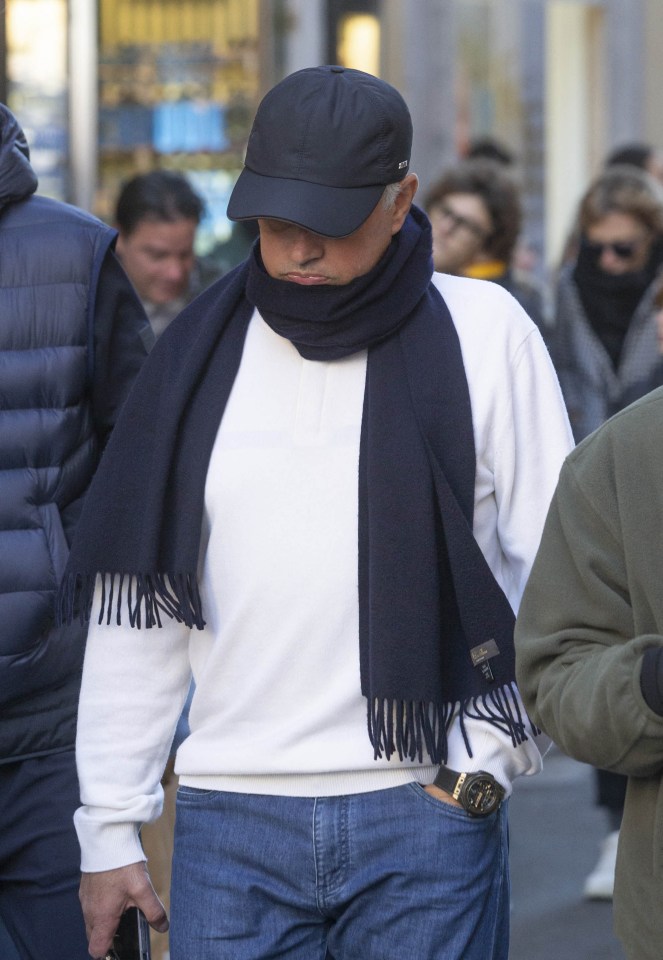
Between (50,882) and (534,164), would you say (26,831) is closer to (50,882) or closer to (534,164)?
(50,882)

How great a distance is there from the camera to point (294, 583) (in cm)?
264

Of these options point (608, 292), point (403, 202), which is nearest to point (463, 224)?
point (608, 292)

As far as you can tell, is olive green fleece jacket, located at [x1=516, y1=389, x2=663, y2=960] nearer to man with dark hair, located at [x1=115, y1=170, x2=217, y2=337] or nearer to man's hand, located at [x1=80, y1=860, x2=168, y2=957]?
man's hand, located at [x1=80, y1=860, x2=168, y2=957]

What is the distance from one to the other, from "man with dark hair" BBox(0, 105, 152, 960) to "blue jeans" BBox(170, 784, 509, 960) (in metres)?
0.53

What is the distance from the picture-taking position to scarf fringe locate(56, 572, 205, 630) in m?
2.73

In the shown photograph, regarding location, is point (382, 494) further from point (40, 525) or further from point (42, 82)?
→ point (42, 82)

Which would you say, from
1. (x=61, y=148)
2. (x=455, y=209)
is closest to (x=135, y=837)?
(x=455, y=209)

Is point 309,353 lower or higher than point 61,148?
higher

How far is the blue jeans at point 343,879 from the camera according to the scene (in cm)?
262

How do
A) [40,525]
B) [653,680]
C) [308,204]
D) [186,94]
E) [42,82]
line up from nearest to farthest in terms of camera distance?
1. [653,680]
2. [308,204]
3. [40,525]
4. [42,82]
5. [186,94]

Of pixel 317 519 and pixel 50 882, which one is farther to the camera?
pixel 50 882

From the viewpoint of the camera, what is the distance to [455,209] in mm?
6473

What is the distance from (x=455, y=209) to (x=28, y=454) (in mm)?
3579

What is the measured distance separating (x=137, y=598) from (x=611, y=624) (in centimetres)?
83
